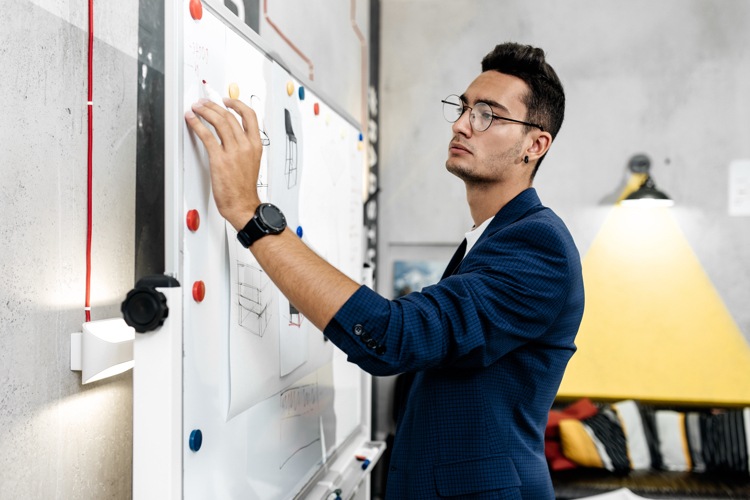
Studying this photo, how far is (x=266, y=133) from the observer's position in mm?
1285

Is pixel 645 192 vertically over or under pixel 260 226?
over

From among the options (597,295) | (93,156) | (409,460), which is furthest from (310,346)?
(597,295)

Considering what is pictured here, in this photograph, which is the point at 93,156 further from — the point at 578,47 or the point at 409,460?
the point at 578,47

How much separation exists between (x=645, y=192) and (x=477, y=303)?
2742 millimetres

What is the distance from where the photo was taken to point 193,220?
102 cm

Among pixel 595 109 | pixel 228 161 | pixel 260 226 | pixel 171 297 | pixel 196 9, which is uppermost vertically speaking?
pixel 595 109

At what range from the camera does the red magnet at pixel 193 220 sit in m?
1.01

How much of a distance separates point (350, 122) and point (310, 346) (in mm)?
779

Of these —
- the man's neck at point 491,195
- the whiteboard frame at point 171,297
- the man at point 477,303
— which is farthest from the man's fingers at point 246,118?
the man's neck at point 491,195

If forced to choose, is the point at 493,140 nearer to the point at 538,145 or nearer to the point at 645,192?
the point at 538,145

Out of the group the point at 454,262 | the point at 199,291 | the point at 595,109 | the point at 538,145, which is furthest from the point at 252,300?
the point at 595,109

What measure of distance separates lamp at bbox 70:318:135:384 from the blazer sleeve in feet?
1.39

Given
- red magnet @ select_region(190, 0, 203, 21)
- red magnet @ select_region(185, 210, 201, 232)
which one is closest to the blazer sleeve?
red magnet @ select_region(185, 210, 201, 232)

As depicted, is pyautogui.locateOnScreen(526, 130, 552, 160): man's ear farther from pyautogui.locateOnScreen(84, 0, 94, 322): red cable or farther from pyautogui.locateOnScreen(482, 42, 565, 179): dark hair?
pyautogui.locateOnScreen(84, 0, 94, 322): red cable
